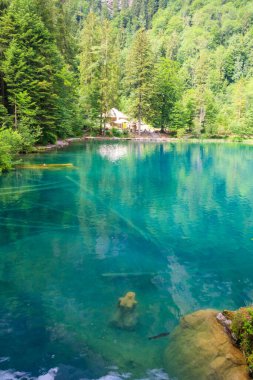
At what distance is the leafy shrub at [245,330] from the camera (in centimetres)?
481

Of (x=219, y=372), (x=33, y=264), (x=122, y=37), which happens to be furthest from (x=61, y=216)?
(x=122, y=37)

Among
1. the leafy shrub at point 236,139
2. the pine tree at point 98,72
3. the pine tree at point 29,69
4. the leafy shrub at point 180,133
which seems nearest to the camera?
the pine tree at point 29,69

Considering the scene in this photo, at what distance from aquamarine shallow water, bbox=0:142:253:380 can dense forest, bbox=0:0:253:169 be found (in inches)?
366

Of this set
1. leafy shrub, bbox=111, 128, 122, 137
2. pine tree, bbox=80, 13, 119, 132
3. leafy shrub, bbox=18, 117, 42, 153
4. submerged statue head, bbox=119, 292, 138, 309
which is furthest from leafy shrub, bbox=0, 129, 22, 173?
leafy shrub, bbox=111, 128, 122, 137

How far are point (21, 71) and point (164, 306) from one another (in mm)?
29375

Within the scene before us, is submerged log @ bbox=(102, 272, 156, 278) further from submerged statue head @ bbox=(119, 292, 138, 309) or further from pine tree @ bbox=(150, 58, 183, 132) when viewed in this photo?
pine tree @ bbox=(150, 58, 183, 132)

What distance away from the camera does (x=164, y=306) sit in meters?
7.30

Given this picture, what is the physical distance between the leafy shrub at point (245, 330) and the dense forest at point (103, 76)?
18.9 meters

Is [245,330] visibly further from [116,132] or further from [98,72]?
[98,72]

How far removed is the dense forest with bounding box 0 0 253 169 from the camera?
31188mm

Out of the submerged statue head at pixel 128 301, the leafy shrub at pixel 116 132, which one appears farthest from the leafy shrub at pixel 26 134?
the leafy shrub at pixel 116 132

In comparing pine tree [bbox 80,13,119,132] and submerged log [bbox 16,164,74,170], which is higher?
pine tree [bbox 80,13,119,132]

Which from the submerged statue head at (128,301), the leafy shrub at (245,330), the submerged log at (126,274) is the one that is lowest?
the submerged log at (126,274)

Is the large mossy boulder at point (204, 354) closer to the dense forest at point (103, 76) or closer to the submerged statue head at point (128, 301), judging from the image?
the submerged statue head at point (128, 301)
